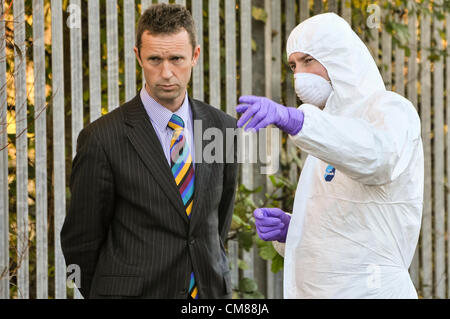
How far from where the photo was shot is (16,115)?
10.7 ft

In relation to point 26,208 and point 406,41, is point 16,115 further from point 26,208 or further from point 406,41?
point 406,41

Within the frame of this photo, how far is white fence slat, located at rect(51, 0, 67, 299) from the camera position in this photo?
133 inches

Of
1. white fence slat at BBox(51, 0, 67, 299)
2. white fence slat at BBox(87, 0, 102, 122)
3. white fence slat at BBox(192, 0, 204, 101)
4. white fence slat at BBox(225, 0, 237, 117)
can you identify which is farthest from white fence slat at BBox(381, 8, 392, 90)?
white fence slat at BBox(51, 0, 67, 299)

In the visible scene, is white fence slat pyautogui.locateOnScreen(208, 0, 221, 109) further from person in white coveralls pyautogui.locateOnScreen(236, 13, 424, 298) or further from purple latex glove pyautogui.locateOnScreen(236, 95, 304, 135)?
purple latex glove pyautogui.locateOnScreen(236, 95, 304, 135)

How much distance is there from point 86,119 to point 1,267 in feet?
2.60

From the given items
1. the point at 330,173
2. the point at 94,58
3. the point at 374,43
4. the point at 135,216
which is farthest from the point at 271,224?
the point at 374,43

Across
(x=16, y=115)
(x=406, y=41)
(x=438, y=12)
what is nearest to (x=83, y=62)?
(x=16, y=115)

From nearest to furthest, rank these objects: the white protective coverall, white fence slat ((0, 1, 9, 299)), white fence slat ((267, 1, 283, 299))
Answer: the white protective coverall, white fence slat ((0, 1, 9, 299)), white fence slat ((267, 1, 283, 299))

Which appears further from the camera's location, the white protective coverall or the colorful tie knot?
the colorful tie knot

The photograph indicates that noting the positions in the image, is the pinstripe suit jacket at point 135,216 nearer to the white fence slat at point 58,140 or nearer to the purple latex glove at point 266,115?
the purple latex glove at point 266,115

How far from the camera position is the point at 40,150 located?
3363mm

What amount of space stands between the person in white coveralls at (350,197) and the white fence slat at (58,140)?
1.41 m

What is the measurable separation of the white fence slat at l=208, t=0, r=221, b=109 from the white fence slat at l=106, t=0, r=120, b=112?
0.55 metres

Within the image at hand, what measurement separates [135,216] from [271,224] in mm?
436
